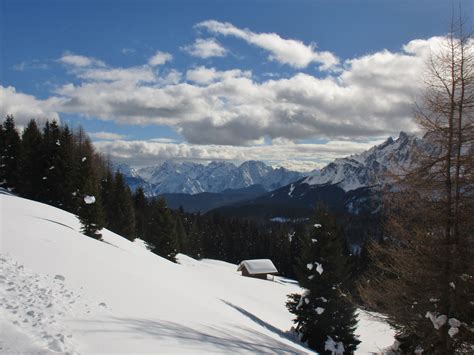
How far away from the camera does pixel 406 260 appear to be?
1089 cm

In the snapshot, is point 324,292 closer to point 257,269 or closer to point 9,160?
point 257,269

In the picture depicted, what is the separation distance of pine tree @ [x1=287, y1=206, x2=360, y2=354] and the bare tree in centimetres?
1061

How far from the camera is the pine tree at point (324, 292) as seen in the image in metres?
21.5

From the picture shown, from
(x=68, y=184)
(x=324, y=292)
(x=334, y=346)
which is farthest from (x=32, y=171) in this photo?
(x=334, y=346)

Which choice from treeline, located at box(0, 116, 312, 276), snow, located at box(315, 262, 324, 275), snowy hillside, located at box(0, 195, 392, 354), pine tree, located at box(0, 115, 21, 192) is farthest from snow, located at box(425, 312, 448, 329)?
pine tree, located at box(0, 115, 21, 192)

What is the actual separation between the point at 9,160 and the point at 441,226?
5157 centimetres

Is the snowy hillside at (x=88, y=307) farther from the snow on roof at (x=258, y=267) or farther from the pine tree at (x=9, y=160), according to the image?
the snow on roof at (x=258, y=267)

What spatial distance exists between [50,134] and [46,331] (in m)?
44.8

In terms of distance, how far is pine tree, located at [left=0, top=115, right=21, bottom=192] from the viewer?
46.5m

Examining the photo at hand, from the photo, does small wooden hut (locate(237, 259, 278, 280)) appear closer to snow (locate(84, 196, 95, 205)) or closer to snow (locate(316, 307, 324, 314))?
snow (locate(84, 196, 95, 205))

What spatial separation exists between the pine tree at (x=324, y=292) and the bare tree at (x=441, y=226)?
10605mm

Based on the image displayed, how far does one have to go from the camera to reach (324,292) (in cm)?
A: 2195

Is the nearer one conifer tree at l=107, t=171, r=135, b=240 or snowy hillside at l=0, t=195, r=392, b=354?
snowy hillside at l=0, t=195, r=392, b=354

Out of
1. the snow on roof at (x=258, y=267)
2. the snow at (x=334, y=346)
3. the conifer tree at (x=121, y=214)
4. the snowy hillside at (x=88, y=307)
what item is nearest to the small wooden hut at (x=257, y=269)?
the snow on roof at (x=258, y=267)
